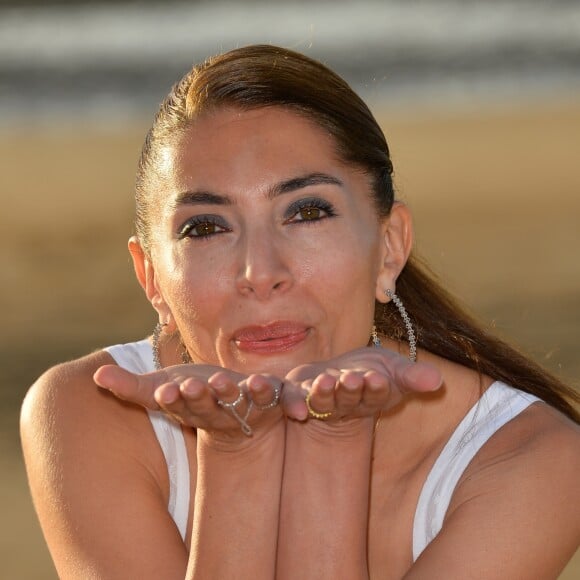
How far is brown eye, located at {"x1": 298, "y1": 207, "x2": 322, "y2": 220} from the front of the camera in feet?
11.0

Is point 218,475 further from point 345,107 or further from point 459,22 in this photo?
point 459,22

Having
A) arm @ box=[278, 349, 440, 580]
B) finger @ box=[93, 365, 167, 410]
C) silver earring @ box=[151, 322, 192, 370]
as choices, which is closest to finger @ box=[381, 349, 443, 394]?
arm @ box=[278, 349, 440, 580]

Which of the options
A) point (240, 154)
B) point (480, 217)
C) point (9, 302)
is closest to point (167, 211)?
point (240, 154)

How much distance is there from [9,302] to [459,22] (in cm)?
1089

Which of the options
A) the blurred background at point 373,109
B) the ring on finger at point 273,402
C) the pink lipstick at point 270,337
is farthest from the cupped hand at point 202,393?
the blurred background at point 373,109

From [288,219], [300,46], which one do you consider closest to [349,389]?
[288,219]

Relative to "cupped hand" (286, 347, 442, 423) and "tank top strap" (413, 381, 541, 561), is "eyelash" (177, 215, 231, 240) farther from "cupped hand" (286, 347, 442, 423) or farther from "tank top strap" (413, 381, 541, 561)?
"tank top strap" (413, 381, 541, 561)

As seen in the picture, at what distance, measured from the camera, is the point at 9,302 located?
9.93m

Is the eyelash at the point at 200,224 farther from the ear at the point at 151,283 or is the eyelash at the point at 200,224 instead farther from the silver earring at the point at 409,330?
the silver earring at the point at 409,330

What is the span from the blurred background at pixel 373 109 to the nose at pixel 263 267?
4.00 feet

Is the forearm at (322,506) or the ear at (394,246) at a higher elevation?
the ear at (394,246)

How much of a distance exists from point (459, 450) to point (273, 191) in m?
0.93

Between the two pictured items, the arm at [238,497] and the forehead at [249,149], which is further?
the forehead at [249,149]

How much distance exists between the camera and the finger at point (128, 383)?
8.82 feet
